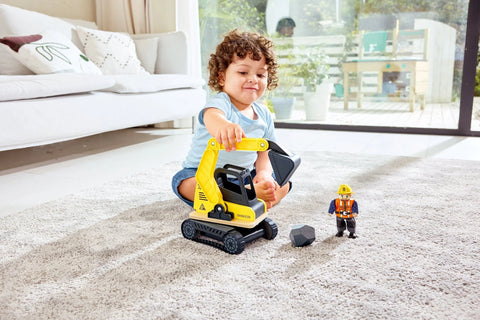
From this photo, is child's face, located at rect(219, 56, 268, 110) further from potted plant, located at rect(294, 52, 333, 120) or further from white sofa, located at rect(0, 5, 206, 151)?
potted plant, located at rect(294, 52, 333, 120)

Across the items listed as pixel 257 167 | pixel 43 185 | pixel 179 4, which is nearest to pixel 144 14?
pixel 179 4

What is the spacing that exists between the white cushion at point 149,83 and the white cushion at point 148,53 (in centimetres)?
37

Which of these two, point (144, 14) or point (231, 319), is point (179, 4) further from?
point (231, 319)

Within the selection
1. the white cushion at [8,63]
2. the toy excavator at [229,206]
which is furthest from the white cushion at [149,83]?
the toy excavator at [229,206]

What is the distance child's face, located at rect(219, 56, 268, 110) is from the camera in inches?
49.4

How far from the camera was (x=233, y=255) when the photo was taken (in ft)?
3.36

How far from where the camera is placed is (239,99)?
1294 mm

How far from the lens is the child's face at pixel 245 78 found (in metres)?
1.25

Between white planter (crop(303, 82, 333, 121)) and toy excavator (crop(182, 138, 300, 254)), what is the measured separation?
263 centimetres

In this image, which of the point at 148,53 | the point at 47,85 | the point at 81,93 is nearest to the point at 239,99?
the point at 47,85

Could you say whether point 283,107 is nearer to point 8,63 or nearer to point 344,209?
point 8,63

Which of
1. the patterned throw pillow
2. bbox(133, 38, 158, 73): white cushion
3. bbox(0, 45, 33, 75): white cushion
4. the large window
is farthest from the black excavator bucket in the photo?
the large window

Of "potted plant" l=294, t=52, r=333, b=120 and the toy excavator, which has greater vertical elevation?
"potted plant" l=294, t=52, r=333, b=120

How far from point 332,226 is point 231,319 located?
56 centimetres
